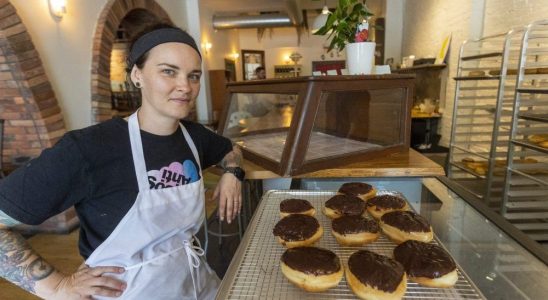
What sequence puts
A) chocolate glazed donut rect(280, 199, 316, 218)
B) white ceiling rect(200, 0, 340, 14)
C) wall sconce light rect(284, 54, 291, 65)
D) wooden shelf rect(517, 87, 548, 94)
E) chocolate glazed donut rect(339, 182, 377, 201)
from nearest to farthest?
chocolate glazed donut rect(280, 199, 316, 218) < chocolate glazed donut rect(339, 182, 377, 201) < wooden shelf rect(517, 87, 548, 94) < white ceiling rect(200, 0, 340, 14) < wall sconce light rect(284, 54, 291, 65)

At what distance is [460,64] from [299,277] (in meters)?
3.87

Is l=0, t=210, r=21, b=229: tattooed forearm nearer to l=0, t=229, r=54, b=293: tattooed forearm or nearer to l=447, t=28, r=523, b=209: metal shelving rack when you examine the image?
l=0, t=229, r=54, b=293: tattooed forearm

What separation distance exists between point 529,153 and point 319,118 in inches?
98.9

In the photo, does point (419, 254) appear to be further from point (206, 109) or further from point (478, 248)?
point (206, 109)

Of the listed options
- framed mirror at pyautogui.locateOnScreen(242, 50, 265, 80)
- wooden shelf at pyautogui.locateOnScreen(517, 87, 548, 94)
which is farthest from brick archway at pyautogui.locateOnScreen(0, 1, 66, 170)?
framed mirror at pyautogui.locateOnScreen(242, 50, 265, 80)

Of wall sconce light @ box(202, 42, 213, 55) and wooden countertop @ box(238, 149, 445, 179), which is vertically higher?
wall sconce light @ box(202, 42, 213, 55)

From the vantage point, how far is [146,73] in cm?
113

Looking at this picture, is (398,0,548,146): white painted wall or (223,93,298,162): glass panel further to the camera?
(398,0,548,146): white painted wall

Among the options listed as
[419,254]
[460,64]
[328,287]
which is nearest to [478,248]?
[419,254]

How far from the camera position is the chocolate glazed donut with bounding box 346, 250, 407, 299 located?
754mm

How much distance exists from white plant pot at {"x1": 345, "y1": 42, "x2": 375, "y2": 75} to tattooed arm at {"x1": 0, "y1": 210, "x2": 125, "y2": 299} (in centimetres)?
148

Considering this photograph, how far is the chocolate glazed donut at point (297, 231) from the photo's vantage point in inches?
39.0

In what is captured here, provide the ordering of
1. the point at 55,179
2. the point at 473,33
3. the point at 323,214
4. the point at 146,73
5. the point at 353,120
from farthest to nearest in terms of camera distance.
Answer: the point at 473,33
the point at 353,120
the point at 323,214
the point at 146,73
the point at 55,179

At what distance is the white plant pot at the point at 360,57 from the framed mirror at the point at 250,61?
34.4 ft
